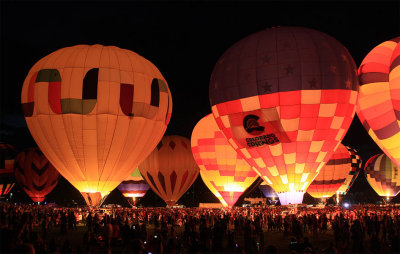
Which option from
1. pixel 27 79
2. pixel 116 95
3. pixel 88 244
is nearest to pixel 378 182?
pixel 116 95

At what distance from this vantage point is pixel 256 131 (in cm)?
1889

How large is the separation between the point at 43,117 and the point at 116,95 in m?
3.60

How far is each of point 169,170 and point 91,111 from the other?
14.9 m

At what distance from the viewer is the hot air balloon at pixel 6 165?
3844 centimetres

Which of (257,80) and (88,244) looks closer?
(88,244)

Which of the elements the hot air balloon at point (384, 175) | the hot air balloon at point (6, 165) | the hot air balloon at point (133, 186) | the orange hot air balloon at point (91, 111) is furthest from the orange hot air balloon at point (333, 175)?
the hot air balloon at point (6, 165)

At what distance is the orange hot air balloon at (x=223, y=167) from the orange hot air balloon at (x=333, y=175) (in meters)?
10.1

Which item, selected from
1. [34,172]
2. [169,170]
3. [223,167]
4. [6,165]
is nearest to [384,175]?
[169,170]

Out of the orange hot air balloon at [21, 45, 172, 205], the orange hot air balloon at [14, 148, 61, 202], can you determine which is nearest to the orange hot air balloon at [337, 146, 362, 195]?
the orange hot air balloon at [21, 45, 172, 205]

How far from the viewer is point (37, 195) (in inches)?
1574

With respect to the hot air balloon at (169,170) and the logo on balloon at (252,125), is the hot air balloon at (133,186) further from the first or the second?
the logo on balloon at (252,125)

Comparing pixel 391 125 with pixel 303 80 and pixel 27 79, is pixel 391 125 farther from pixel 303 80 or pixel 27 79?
pixel 27 79

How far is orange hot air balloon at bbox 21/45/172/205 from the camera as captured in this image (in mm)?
19656

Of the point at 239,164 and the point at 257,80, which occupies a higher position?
the point at 257,80
